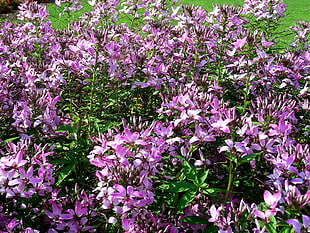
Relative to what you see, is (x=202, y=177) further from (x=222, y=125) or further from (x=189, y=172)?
(x=222, y=125)

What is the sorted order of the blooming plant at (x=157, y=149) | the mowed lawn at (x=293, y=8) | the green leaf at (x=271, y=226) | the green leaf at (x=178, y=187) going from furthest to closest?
the mowed lawn at (x=293, y=8), the green leaf at (x=178, y=187), the blooming plant at (x=157, y=149), the green leaf at (x=271, y=226)

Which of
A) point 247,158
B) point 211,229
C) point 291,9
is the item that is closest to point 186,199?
point 211,229

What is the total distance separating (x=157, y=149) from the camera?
5.77 ft

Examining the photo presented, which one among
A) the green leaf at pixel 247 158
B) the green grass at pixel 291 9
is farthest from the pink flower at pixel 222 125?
the green grass at pixel 291 9

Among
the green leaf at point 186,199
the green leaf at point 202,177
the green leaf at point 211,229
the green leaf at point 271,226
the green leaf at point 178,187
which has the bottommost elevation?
the green leaf at point 211,229

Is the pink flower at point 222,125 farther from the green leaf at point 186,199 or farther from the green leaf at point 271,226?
the green leaf at point 271,226

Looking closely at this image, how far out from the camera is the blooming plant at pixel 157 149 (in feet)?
5.47

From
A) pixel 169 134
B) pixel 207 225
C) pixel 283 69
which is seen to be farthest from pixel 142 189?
pixel 283 69

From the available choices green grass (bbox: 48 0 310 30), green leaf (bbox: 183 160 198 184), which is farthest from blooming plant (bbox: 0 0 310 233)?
green grass (bbox: 48 0 310 30)

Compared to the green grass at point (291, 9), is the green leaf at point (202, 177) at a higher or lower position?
lower

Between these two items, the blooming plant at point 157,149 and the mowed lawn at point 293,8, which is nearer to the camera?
the blooming plant at point 157,149

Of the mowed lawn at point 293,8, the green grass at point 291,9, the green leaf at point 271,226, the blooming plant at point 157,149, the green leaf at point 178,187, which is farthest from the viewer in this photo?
the mowed lawn at point 293,8

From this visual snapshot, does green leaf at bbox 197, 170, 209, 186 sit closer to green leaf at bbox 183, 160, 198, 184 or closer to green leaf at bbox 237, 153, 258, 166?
green leaf at bbox 183, 160, 198, 184

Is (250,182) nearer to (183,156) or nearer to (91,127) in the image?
(183,156)
